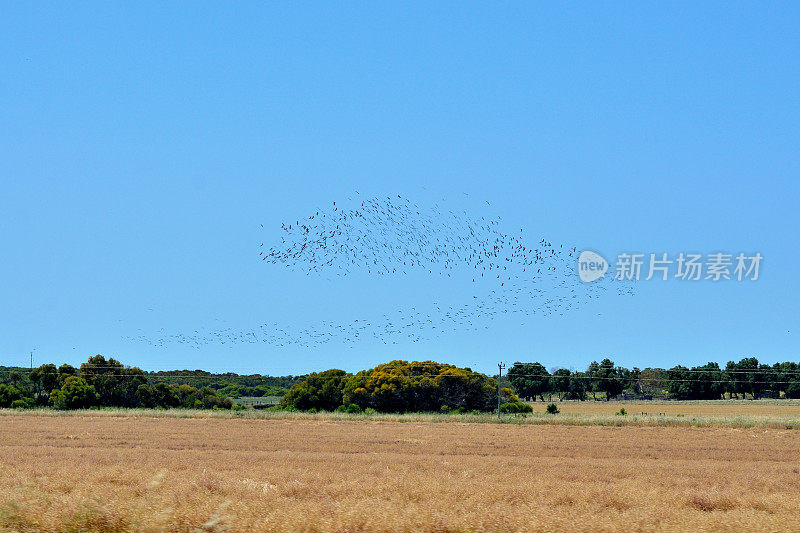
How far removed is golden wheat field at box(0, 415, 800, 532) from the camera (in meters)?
12.0

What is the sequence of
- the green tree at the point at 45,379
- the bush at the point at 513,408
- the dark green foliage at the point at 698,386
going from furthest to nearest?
the dark green foliage at the point at 698,386 → the green tree at the point at 45,379 → the bush at the point at 513,408

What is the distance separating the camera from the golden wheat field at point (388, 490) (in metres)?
12.0

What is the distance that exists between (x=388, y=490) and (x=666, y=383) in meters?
131

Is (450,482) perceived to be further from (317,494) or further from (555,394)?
(555,394)

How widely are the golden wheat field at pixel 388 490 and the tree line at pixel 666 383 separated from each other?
90.2 meters

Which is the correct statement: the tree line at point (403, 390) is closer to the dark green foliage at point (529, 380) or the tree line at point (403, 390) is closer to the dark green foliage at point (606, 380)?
the dark green foliage at point (529, 380)

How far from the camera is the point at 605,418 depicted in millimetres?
64062

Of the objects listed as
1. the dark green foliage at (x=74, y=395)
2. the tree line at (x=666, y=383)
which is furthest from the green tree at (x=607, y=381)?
the dark green foliage at (x=74, y=395)

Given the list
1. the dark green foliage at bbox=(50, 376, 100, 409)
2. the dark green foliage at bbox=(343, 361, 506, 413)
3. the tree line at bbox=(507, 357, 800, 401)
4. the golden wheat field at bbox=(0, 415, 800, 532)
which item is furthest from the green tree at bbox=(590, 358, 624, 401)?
the golden wheat field at bbox=(0, 415, 800, 532)

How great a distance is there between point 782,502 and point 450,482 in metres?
6.76

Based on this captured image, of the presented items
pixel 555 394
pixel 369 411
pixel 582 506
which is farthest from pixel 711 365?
pixel 582 506

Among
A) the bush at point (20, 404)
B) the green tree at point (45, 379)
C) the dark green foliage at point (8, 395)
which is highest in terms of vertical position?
the green tree at point (45, 379)

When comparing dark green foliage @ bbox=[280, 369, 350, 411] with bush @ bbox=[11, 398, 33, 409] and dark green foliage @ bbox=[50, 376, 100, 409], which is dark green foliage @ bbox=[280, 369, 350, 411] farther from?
bush @ bbox=[11, 398, 33, 409]

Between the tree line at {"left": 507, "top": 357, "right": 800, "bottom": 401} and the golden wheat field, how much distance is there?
90188 millimetres
